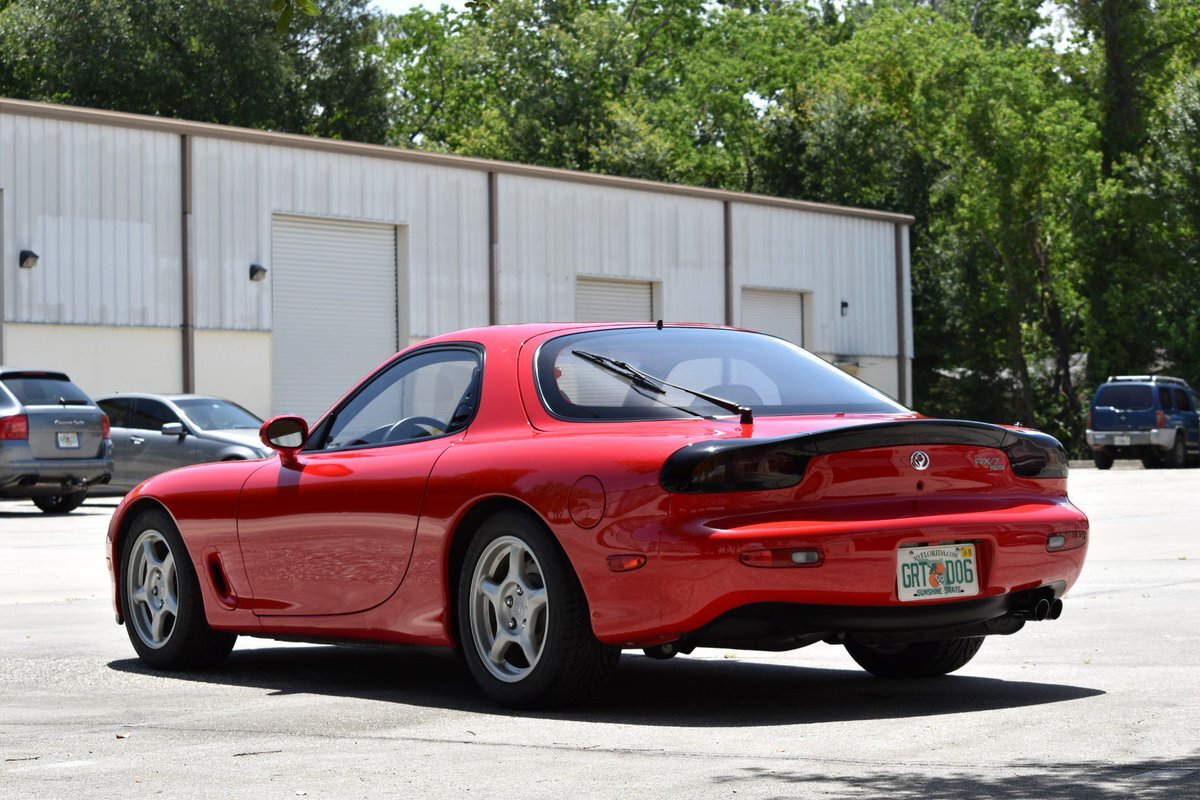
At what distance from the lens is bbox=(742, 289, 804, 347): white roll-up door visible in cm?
4594

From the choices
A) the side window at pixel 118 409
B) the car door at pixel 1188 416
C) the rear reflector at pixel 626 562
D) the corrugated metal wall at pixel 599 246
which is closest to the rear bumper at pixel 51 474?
the side window at pixel 118 409

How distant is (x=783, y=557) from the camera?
6270mm

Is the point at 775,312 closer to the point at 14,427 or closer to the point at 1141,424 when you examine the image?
the point at 1141,424

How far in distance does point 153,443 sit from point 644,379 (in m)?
19.1

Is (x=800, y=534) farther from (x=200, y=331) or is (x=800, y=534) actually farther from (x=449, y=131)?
(x=449, y=131)

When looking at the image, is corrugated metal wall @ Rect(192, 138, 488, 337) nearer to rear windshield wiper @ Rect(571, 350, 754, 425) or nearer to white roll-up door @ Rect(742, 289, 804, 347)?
white roll-up door @ Rect(742, 289, 804, 347)

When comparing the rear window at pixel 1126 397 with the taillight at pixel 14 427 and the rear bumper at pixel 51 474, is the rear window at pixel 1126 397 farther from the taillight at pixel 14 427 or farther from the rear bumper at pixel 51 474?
the taillight at pixel 14 427

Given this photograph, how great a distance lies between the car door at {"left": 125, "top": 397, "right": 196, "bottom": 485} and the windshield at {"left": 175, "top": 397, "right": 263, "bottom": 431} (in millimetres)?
244

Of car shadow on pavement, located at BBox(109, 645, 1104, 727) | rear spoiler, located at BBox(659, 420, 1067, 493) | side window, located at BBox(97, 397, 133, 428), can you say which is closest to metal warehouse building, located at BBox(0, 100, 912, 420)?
side window, located at BBox(97, 397, 133, 428)

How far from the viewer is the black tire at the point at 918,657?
7703 mm

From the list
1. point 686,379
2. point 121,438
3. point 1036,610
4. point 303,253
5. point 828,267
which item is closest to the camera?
point 1036,610

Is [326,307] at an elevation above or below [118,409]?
above

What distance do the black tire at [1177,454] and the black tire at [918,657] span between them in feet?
115

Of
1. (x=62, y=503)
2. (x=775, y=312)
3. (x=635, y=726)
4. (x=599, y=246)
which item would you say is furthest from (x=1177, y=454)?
(x=635, y=726)
